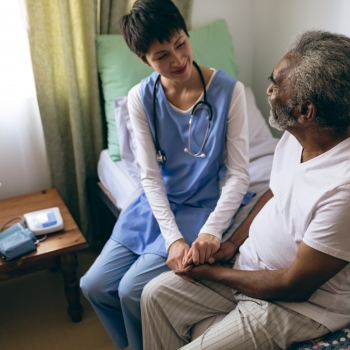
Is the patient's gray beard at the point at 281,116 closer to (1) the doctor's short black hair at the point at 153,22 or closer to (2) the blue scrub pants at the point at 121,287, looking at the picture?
(1) the doctor's short black hair at the point at 153,22

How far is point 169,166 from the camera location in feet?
5.14

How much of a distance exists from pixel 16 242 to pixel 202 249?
2.50ft

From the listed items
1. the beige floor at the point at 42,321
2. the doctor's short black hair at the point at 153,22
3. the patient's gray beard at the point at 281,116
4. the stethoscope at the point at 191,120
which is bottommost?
the beige floor at the point at 42,321

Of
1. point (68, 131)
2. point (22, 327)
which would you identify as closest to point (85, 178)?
point (68, 131)

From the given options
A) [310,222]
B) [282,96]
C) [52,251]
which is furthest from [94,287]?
[282,96]

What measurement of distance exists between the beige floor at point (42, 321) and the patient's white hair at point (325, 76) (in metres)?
1.30

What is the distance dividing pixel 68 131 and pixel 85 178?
261 millimetres

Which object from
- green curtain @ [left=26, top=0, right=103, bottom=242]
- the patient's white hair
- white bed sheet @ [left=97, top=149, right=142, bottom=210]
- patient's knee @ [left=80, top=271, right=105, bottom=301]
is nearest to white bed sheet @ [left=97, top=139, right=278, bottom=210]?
white bed sheet @ [left=97, top=149, right=142, bottom=210]

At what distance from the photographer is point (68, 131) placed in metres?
2.03

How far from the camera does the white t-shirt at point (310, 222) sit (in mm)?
938

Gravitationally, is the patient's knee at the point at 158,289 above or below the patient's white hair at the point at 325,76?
below

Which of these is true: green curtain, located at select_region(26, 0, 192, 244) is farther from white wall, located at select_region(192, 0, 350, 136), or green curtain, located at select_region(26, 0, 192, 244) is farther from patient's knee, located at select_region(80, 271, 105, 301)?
patient's knee, located at select_region(80, 271, 105, 301)

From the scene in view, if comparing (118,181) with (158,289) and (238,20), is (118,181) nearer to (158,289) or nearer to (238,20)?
(158,289)

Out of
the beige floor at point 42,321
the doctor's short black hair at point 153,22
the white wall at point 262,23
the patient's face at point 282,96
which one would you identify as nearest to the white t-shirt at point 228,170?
the doctor's short black hair at point 153,22
